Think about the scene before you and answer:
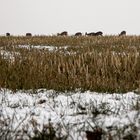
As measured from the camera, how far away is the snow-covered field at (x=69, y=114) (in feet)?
11.7

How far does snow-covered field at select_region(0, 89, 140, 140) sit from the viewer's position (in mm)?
3561

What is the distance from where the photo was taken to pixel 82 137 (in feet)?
11.4

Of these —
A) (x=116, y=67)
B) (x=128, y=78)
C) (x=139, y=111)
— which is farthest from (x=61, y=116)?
(x=116, y=67)

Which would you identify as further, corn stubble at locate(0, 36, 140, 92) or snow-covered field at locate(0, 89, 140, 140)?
corn stubble at locate(0, 36, 140, 92)

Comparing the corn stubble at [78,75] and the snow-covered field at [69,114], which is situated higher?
the corn stubble at [78,75]

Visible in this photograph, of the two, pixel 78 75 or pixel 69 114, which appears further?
pixel 78 75

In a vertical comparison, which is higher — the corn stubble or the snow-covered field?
the corn stubble

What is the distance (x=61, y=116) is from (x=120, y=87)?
140 cm

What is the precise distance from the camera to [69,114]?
404cm

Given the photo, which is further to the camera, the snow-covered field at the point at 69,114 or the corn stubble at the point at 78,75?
the corn stubble at the point at 78,75

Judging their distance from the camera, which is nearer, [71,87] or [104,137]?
[104,137]

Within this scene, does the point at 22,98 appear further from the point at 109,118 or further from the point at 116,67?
the point at 116,67

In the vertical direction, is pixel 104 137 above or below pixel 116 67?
below

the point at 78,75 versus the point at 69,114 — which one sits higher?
the point at 78,75
